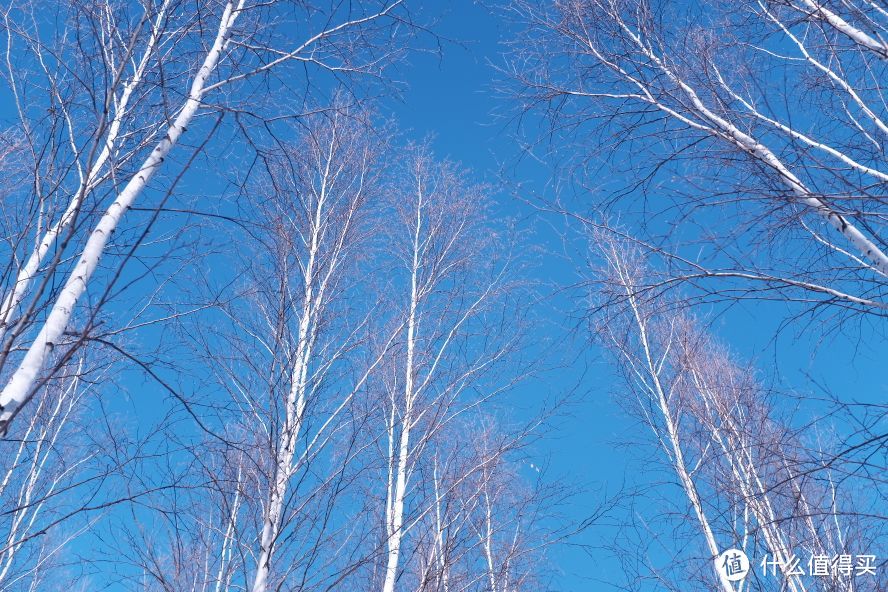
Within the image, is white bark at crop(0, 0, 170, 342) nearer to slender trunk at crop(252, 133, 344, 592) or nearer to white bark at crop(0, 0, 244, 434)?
white bark at crop(0, 0, 244, 434)

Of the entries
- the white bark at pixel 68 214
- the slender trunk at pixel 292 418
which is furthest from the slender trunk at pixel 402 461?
the white bark at pixel 68 214

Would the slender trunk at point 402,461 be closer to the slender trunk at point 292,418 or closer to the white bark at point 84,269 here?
the slender trunk at point 292,418

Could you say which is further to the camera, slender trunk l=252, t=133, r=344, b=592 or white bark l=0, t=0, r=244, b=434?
slender trunk l=252, t=133, r=344, b=592

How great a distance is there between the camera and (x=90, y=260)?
2.26 m

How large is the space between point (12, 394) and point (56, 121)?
935 mm

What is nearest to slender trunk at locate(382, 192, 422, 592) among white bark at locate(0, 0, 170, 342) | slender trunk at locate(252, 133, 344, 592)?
slender trunk at locate(252, 133, 344, 592)

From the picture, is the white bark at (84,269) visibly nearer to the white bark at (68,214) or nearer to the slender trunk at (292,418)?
the white bark at (68,214)

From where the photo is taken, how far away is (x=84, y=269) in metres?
2.23

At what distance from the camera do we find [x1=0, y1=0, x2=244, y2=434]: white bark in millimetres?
1943

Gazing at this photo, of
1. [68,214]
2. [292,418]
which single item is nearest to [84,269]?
[68,214]

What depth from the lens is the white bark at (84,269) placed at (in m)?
1.94

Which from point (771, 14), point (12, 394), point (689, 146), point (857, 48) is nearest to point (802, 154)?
point (689, 146)

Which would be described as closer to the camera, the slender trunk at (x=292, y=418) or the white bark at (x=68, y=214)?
the white bark at (x=68, y=214)

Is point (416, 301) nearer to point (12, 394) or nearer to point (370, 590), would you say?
point (370, 590)
